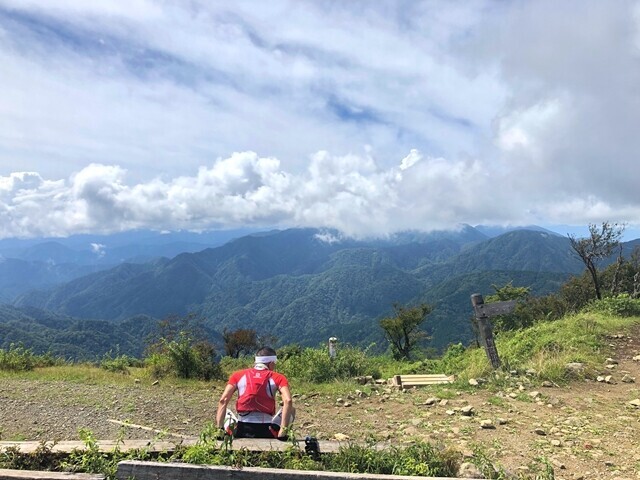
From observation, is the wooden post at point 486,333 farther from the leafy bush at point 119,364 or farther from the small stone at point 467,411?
the leafy bush at point 119,364

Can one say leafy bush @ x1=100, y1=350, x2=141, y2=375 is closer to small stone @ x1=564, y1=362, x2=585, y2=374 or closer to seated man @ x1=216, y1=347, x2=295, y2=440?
seated man @ x1=216, y1=347, x2=295, y2=440

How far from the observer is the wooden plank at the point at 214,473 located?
4.20 m

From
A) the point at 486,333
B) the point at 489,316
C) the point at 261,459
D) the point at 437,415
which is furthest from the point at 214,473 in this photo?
the point at 489,316

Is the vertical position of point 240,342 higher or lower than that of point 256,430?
lower

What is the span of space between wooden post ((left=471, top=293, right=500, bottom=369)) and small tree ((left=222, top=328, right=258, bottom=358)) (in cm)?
3577

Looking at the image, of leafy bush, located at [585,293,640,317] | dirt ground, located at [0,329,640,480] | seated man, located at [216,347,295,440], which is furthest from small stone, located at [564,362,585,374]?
seated man, located at [216,347,295,440]

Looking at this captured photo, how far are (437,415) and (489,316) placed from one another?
383 cm

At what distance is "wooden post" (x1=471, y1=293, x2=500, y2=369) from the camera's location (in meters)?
10.8

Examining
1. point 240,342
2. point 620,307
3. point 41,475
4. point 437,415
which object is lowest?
point 240,342

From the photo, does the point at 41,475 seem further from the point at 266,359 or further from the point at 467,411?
the point at 467,411

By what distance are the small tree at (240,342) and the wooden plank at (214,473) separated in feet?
135

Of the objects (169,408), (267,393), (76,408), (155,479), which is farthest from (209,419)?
(155,479)

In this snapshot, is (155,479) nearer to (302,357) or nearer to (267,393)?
(267,393)

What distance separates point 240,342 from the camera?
45.2 meters
